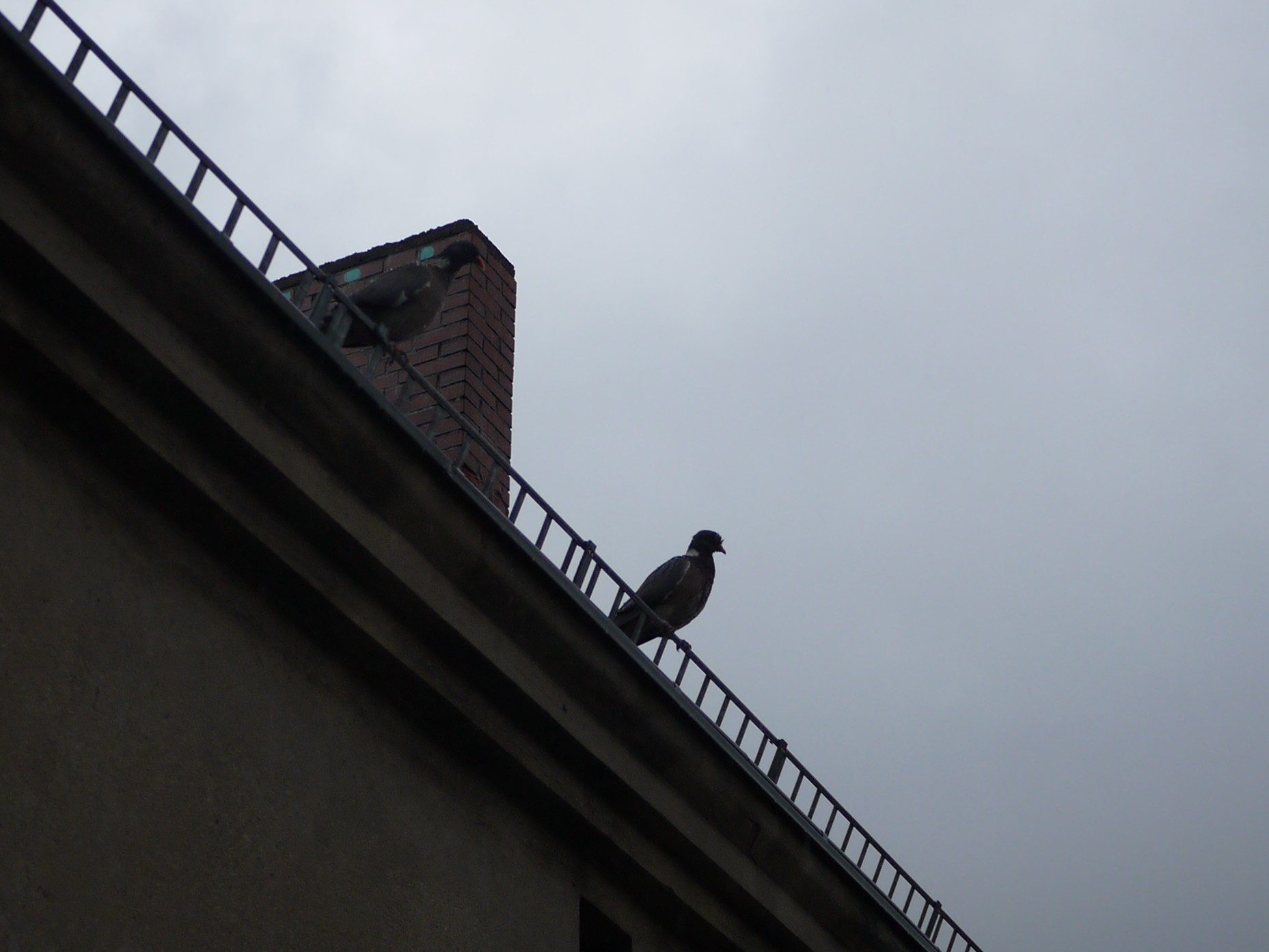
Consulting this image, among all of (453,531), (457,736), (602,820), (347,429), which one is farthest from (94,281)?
(602,820)

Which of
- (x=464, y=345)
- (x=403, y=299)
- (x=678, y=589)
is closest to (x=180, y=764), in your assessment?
(x=403, y=299)

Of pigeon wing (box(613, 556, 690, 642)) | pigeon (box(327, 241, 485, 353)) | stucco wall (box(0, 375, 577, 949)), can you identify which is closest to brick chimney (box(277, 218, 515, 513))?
pigeon wing (box(613, 556, 690, 642))

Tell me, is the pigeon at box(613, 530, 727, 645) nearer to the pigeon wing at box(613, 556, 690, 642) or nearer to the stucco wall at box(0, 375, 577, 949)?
the pigeon wing at box(613, 556, 690, 642)

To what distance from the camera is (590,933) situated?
6.14 meters

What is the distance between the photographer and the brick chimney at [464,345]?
861cm

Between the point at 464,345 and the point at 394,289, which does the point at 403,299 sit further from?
the point at 464,345

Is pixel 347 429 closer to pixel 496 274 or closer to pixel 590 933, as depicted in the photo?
pixel 590 933

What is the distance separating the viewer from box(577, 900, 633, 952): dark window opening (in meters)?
6.00

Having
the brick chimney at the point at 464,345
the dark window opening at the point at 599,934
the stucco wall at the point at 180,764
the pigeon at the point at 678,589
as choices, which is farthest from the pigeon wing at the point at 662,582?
the stucco wall at the point at 180,764

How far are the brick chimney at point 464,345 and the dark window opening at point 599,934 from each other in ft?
9.25

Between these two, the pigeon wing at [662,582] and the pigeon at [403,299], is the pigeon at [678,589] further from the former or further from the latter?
the pigeon at [403,299]

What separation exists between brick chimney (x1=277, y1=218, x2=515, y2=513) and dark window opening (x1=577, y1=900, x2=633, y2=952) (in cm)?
282

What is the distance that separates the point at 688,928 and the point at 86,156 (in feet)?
13.3

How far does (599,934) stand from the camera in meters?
6.12
